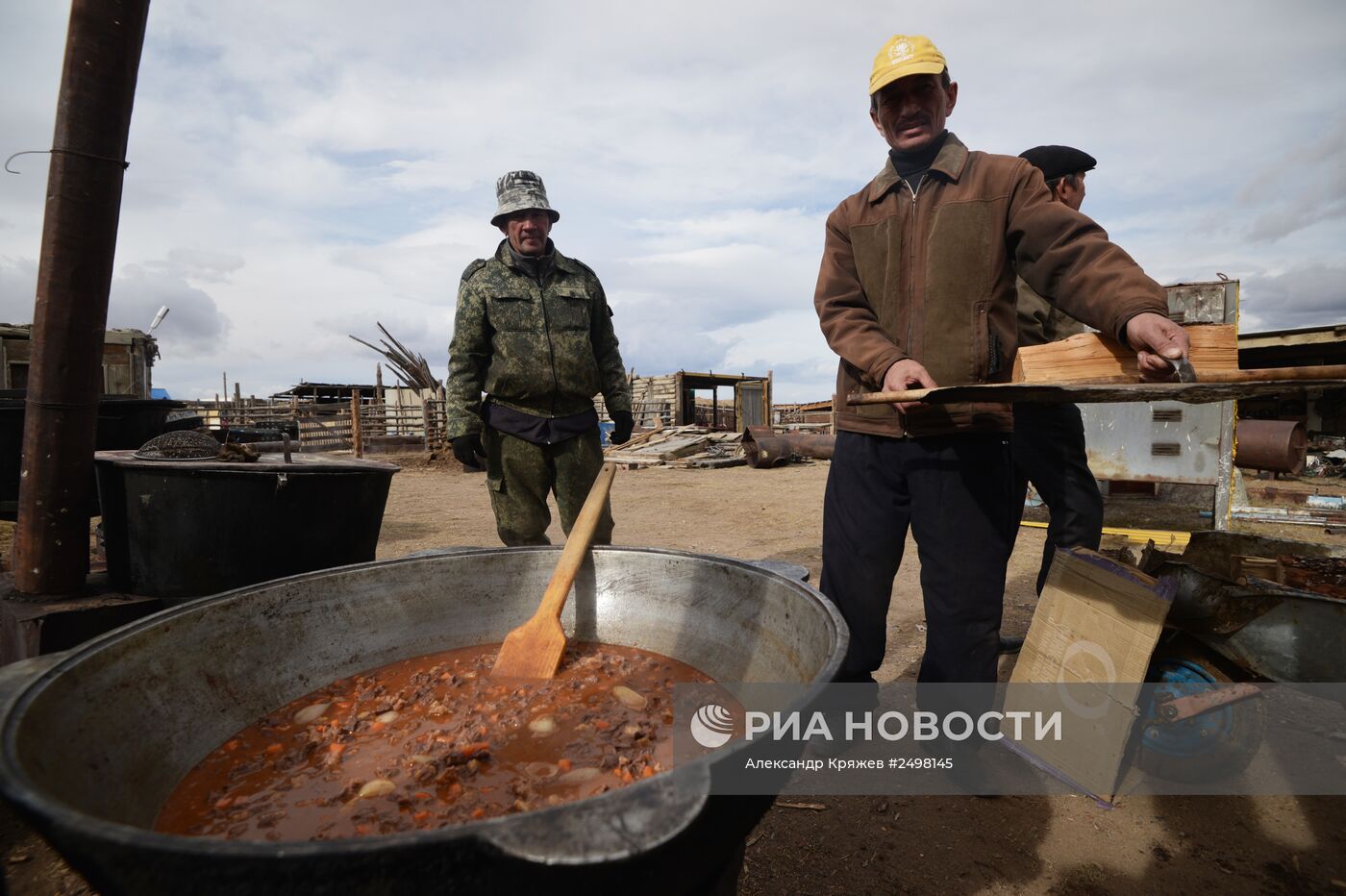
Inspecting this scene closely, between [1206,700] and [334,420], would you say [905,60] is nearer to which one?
[1206,700]

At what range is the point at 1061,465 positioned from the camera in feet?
10.8

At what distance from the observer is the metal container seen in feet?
28.2

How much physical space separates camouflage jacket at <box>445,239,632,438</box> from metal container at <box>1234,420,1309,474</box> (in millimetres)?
9519

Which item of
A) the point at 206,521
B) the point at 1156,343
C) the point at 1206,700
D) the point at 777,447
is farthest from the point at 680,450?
the point at 1156,343

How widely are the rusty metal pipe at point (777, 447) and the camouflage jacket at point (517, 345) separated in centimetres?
1143

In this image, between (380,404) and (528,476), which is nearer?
(528,476)

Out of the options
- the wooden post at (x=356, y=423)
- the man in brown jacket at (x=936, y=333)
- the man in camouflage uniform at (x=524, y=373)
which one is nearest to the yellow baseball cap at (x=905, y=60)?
the man in brown jacket at (x=936, y=333)

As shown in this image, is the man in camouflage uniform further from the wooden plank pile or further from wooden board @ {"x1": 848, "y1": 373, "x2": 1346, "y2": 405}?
the wooden plank pile

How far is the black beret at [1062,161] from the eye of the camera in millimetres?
3434

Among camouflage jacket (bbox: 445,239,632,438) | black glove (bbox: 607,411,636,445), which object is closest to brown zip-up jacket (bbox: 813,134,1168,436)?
camouflage jacket (bbox: 445,239,632,438)

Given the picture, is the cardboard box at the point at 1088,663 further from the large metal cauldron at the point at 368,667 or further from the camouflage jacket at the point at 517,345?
the camouflage jacket at the point at 517,345

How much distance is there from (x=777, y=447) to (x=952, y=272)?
1280 centimetres

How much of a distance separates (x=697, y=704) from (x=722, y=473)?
12.6 m

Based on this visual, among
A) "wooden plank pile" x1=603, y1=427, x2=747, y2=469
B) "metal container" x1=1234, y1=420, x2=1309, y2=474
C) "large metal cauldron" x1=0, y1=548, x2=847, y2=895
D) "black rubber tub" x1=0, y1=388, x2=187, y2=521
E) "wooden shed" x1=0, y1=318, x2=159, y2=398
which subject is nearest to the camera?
"large metal cauldron" x1=0, y1=548, x2=847, y2=895
